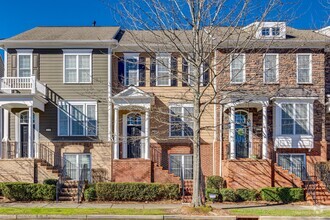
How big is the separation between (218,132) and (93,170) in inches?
279

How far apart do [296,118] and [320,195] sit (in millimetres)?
4585

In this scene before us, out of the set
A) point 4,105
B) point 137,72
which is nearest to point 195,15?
point 137,72

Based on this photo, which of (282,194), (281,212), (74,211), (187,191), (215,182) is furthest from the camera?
(215,182)

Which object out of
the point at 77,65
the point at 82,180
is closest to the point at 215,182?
the point at 82,180

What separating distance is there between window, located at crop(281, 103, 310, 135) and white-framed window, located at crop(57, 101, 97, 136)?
34.1 feet

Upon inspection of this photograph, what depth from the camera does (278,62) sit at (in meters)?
24.2

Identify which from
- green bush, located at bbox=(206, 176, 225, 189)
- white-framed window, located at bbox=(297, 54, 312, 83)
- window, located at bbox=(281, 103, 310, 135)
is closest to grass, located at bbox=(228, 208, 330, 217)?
green bush, located at bbox=(206, 176, 225, 189)

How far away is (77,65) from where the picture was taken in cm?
2445

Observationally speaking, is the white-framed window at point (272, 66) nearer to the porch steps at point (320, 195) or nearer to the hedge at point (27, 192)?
the porch steps at point (320, 195)

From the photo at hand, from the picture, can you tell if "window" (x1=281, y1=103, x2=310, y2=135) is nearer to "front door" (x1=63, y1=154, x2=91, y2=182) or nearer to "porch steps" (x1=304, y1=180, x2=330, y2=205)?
"porch steps" (x1=304, y1=180, x2=330, y2=205)

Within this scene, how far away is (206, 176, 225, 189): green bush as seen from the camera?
22.2 m

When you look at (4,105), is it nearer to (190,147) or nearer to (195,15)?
(190,147)

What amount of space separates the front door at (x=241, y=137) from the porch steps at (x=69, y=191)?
8754mm

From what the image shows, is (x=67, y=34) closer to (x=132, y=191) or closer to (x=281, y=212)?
(x=132, y=191)
